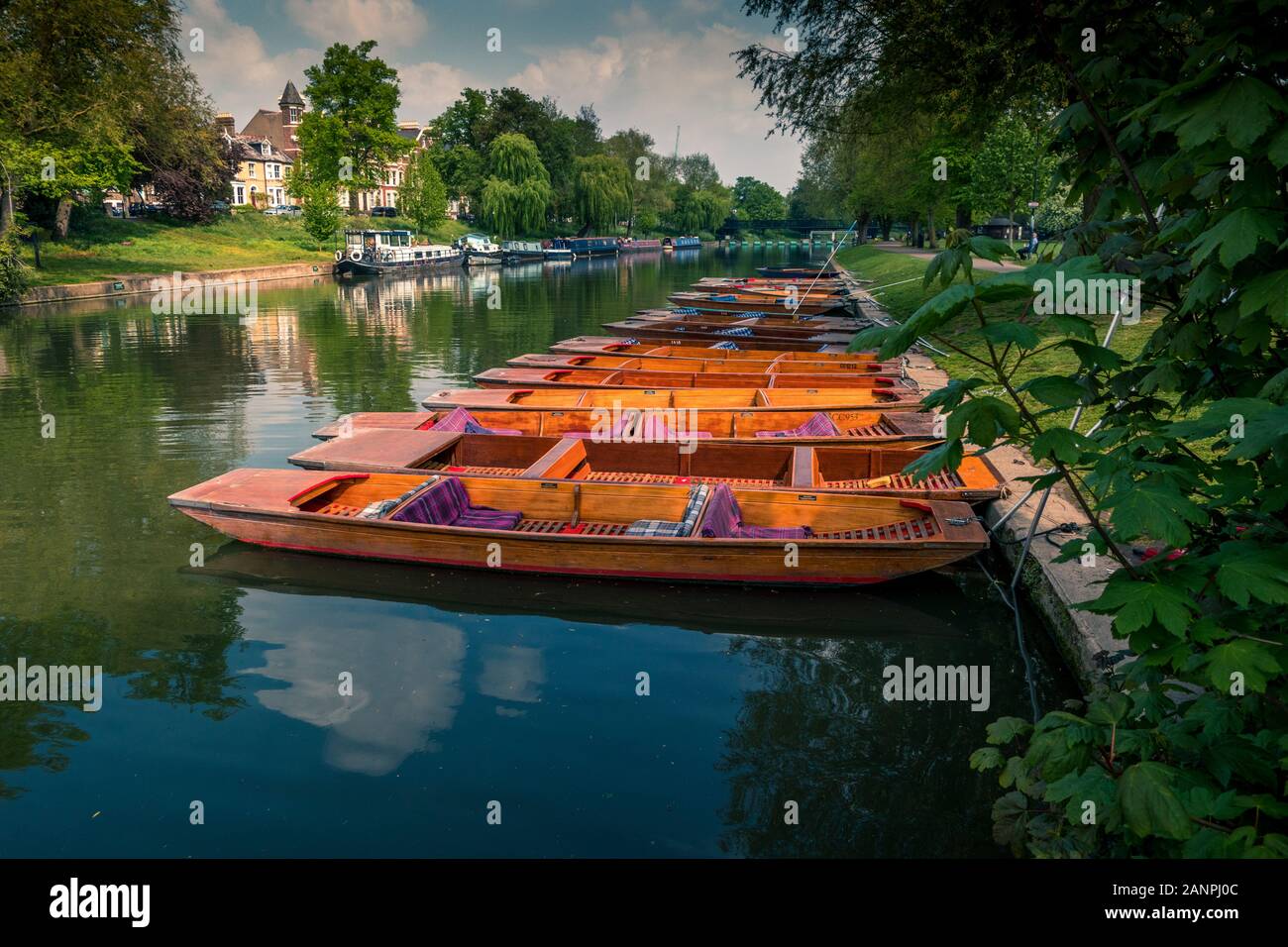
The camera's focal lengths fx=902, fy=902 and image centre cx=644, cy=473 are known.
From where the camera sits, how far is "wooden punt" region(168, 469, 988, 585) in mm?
7719

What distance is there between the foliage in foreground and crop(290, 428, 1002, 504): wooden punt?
5.72m

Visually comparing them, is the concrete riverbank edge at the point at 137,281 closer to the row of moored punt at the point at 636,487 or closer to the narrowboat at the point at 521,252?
the narrowboat at the point at 521,252

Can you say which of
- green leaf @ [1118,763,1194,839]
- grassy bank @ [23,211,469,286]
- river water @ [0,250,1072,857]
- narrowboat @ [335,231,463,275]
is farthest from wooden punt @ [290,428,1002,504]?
narrowboat @ [335,231,463,275]

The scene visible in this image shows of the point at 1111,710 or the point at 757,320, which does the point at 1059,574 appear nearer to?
the point at 1111,710

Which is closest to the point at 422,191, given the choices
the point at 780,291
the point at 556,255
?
the point at 556,255

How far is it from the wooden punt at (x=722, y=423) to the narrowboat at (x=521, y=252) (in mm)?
58728

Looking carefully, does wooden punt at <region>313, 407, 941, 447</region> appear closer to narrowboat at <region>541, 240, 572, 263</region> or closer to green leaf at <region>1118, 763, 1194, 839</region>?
green leaf at <region>1118, 763, 1194, 839</region>

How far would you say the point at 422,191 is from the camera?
66.9 metres

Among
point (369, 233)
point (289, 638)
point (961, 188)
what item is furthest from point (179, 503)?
point (369, 233)

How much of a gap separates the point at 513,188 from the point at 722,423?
208ft

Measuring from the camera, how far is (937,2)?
14.8 m

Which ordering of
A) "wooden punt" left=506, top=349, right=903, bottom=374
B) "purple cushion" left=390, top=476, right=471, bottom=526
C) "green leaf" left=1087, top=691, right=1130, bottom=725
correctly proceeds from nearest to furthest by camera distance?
"green leaf" left=1087, top=691, right=1130, bottom=725 < "purple cushion" left=390, top=476, right=471, bottom=526 < "wooden punt" left=506, top=349, right=903, bottom=374

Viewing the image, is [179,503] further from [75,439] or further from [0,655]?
[75,439]

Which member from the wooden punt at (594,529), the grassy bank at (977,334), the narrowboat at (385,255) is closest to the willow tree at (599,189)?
the narrowboat at (385,255)
